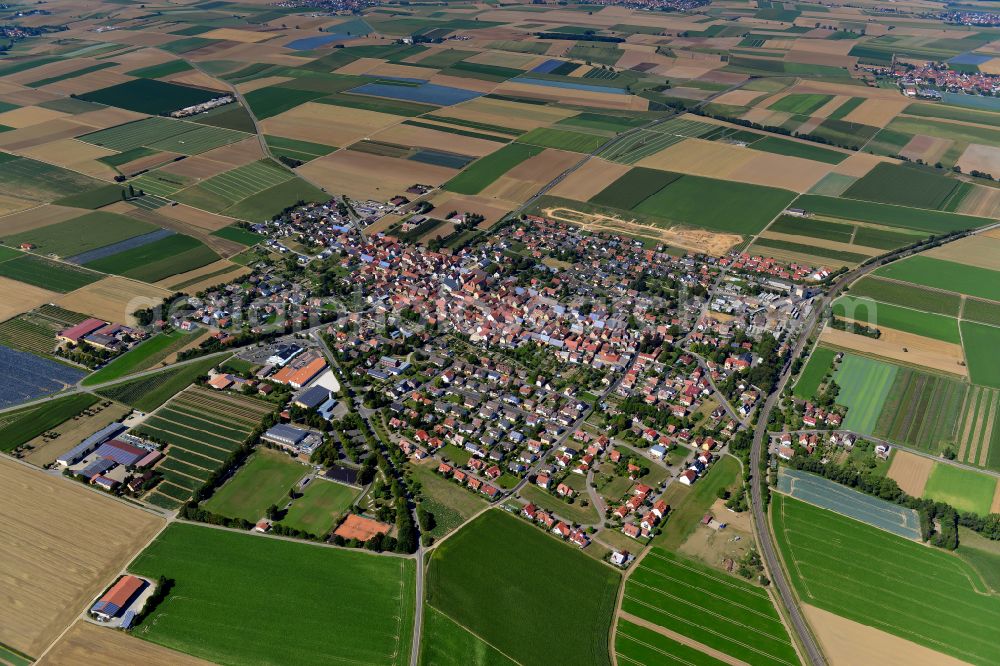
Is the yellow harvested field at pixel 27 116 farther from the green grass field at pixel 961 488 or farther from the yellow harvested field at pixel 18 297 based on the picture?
the green grass field at pixel 961 488

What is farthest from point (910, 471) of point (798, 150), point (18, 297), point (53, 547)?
point (18, 297)

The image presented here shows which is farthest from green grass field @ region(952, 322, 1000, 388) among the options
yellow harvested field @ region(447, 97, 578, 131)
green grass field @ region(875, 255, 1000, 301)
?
yellow harvested field @ region(447, 97, 578, 131)

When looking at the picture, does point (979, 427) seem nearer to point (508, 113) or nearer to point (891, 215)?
point (891, 215)

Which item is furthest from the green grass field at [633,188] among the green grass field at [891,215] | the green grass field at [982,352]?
the green grass field at [982,352]

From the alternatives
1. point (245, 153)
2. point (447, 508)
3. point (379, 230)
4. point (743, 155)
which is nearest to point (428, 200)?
point (379, 230)

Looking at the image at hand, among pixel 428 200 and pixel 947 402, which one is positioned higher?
pixel 428 200

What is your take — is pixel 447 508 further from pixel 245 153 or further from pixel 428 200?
pixel 245 153
